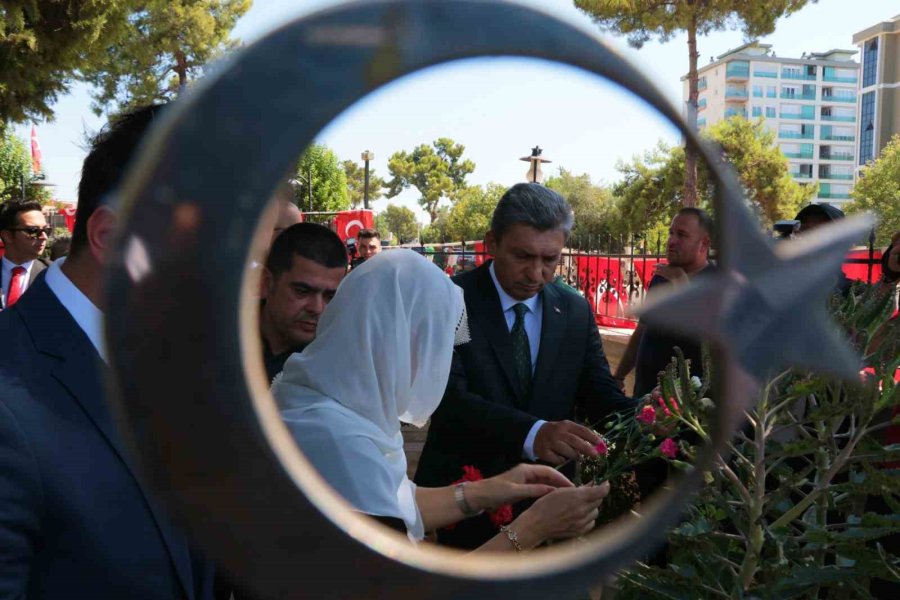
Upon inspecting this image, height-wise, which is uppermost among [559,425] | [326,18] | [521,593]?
[326,18]

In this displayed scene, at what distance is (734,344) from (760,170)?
1327 inches

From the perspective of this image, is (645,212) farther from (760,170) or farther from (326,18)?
(326,18)

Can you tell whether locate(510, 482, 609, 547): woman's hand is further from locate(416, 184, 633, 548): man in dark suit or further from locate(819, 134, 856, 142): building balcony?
locate(819, 134, 856, 142): building balcony

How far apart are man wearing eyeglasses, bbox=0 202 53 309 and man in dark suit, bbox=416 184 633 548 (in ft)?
14.3

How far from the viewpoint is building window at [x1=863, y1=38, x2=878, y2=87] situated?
252 feet

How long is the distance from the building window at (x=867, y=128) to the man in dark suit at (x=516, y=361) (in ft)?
282

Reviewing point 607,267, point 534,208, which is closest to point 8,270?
point 534,208

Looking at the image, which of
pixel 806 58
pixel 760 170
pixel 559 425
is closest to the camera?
pixel 559 425

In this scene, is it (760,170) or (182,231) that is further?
(760,170)

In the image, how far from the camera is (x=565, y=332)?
3117mm

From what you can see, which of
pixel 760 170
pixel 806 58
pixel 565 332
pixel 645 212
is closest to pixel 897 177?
pixel 760 170

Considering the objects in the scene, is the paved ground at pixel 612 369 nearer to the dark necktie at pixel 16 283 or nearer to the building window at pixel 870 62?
the dark necktie at pixel 16 283

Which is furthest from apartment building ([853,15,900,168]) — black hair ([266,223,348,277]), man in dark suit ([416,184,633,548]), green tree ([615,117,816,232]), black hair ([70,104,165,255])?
black hair ([70,104,165,255])

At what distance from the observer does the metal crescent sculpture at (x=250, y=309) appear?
313 mm
